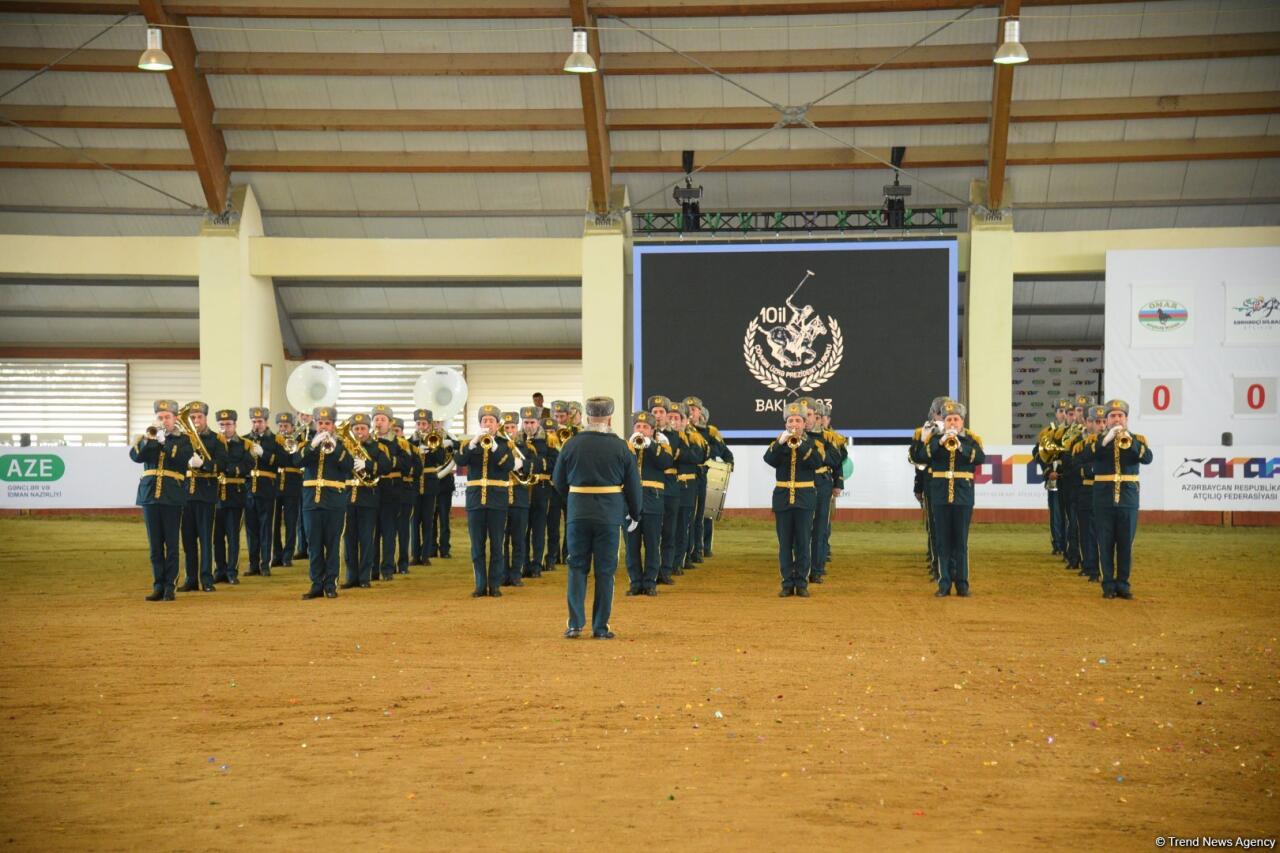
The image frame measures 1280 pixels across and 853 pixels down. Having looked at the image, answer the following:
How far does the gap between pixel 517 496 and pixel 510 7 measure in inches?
421

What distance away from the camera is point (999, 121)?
21969 mm

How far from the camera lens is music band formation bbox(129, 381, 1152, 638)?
1297cm

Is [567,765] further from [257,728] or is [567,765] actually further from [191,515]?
[191,515]

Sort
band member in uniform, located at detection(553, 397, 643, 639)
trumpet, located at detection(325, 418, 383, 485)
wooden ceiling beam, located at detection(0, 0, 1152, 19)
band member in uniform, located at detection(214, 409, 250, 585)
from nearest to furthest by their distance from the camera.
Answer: band member in uniform, located at detection(553, 397, 643, 639), trumpet, located at detection(325, 418, 383, 485), band member in uniform, located at detection(214, 409, 250, 585), wooden ceiling beam, located at detection(0, 0, 1152, 19)

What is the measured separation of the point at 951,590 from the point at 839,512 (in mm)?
9756

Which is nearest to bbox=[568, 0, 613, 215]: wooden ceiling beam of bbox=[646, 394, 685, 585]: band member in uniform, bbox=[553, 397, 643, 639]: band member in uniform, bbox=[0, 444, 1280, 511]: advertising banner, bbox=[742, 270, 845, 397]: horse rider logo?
bbox=[742, 270, 845, 397]: horse rider logo

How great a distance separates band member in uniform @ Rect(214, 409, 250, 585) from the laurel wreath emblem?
1107 cm

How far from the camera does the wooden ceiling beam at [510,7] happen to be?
21.5 meters

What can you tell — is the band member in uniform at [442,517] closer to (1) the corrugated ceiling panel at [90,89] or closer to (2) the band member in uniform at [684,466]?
(2) the band member in uniform at [684,466]

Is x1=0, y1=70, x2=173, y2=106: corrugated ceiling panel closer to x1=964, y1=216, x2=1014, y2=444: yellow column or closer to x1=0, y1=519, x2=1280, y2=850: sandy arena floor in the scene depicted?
x1=0, y1=519, x2=1280, y2=850: sandy arena floor

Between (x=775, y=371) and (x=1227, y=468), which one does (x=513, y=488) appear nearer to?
(x=775, y=371)

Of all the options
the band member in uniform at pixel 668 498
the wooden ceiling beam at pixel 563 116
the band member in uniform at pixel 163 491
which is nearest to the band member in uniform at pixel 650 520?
the band member in uniform at pixel 668 498

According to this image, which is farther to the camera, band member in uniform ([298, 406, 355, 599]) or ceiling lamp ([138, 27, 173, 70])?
ceiling lamp ([138, 27, 173, 70])

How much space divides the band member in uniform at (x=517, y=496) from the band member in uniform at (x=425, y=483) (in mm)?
1710
